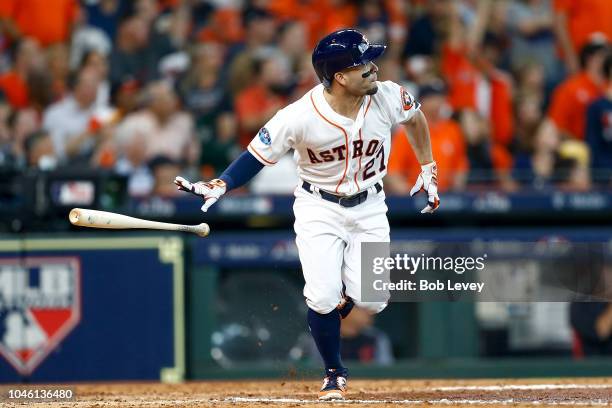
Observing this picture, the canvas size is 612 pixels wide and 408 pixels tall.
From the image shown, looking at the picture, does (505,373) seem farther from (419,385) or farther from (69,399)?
(69,399)

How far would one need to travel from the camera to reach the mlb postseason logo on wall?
30.3 ft

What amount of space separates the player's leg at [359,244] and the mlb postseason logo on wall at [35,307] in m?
3.04

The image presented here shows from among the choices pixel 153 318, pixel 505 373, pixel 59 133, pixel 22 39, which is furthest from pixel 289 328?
pixel 22 39

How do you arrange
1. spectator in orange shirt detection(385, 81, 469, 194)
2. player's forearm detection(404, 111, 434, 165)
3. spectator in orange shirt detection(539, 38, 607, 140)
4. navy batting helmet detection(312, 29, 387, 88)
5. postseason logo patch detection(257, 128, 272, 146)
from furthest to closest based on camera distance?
spectator in orange shirt detection(539, 38, 607, 140) < spectator in orange shirt detection(385, 81, 469, 194) < player's forearm detection(404, 111, 434, 165) < postseason logo patch detection(257, 128, 272, 146) < navy batting helmet detection(312, 29, 387, 88)

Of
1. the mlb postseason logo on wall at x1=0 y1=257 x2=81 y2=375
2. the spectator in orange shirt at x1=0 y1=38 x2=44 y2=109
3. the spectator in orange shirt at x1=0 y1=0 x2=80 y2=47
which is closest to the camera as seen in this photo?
the mlb postseason logo on wall at x1=0 y1=257 x2=81 y2=375

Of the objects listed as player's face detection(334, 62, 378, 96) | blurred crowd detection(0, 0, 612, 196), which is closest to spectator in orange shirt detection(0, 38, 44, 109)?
blurred crowd detection(0, 0, 612, 196)

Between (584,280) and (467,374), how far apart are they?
4.78ft

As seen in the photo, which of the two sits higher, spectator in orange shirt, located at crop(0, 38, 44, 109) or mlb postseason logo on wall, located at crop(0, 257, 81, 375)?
spectator in orange shirt, located at crop(0, 38, 44, 109)

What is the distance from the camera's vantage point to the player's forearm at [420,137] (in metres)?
7.12

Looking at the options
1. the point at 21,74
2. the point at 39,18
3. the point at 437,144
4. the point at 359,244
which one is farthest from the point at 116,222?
the point at 39,18

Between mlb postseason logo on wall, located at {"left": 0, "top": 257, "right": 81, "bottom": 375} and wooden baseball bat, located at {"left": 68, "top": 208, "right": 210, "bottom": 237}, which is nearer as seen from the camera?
wooden baseball bat, located at {"left": 68, "top": 208, "right": 210, "bottom": 237}

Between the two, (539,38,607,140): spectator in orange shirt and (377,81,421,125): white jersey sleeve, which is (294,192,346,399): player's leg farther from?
(539,38,607,140): spectator in orange shirt

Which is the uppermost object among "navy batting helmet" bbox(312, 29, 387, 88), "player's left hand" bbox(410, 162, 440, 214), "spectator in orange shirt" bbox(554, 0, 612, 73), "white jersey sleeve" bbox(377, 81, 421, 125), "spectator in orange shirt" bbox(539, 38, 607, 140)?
"spectator in orange shirt" bbox(554, 0, 612, 73)

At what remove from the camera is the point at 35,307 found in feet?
30.5
